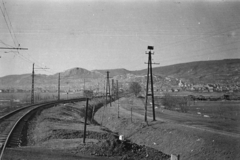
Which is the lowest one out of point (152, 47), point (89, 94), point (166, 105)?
point (166, 105)

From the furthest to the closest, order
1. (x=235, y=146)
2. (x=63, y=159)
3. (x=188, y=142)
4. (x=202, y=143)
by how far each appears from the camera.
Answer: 1. (x=188, y=142)
2. (x=202, y=143)
3. (x=235, y=146)
4. (x=63, y=159)

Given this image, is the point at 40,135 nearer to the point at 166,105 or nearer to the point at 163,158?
the point at 163,158

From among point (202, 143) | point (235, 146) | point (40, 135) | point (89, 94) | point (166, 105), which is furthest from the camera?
point (166, 105)

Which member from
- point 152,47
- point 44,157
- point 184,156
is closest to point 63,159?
point 44,157

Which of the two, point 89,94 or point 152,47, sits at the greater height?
point 152,47

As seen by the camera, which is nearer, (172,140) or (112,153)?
(112,153)

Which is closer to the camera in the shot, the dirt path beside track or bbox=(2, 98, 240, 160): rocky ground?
bbox=(2, 98, 240, 160): rocky ground

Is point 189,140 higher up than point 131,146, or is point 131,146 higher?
point 189,140

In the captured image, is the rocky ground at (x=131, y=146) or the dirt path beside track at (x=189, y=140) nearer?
the rocky ground at (x=131, y=146)

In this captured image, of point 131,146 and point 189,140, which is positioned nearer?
point 131,146
